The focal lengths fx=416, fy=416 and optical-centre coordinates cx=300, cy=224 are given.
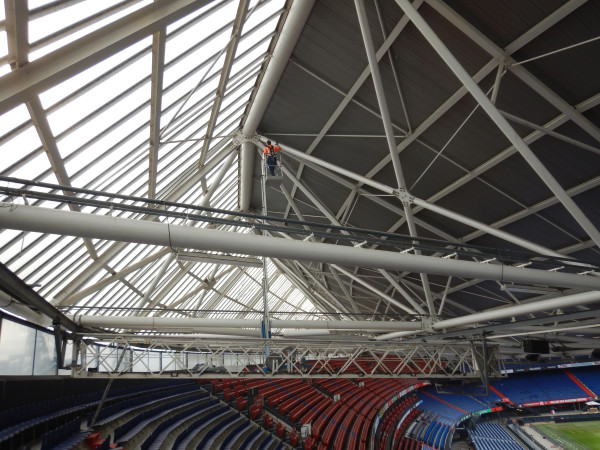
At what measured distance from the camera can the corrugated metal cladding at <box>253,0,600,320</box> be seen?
968 cm

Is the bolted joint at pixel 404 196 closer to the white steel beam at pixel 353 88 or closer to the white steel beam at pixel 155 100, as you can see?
the white steel beam at pixel 353 88

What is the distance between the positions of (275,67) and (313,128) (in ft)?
9.40

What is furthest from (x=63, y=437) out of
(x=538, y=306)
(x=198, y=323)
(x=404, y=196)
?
(x=538, y=306)

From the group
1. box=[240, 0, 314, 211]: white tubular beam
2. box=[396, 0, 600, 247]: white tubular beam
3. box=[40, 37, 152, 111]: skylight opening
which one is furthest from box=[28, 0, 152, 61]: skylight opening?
box=[396, 0, 600, 247]: white tubular beam

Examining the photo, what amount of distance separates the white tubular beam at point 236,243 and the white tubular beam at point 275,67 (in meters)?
6.80

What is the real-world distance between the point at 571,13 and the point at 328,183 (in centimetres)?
1082

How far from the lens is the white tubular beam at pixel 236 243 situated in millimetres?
6973

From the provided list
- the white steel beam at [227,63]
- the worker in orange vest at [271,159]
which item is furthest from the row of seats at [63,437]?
the white steel beam at [227,63]

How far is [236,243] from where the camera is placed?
335 inches

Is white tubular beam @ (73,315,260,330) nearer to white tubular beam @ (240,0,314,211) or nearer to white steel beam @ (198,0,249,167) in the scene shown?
white tubular beam @ (240,0,314,211)

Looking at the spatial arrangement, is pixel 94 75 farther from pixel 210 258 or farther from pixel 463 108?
pixel 463 108

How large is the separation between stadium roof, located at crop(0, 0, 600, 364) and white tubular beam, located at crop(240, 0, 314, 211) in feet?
0.21

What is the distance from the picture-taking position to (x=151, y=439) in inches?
657

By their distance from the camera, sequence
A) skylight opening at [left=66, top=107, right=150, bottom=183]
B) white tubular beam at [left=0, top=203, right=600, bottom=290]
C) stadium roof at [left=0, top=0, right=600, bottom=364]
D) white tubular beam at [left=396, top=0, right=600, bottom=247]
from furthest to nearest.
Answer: skylight opening at [left=66, top=107, right=150, bottom=183], white tubular beam at [left=396, top=0, right=600, bottom=247], stadium roof at [left=0, top=0, right=600, bottom=364], white tubular beam at [left=0, top=203, right=600, bottom=290]
